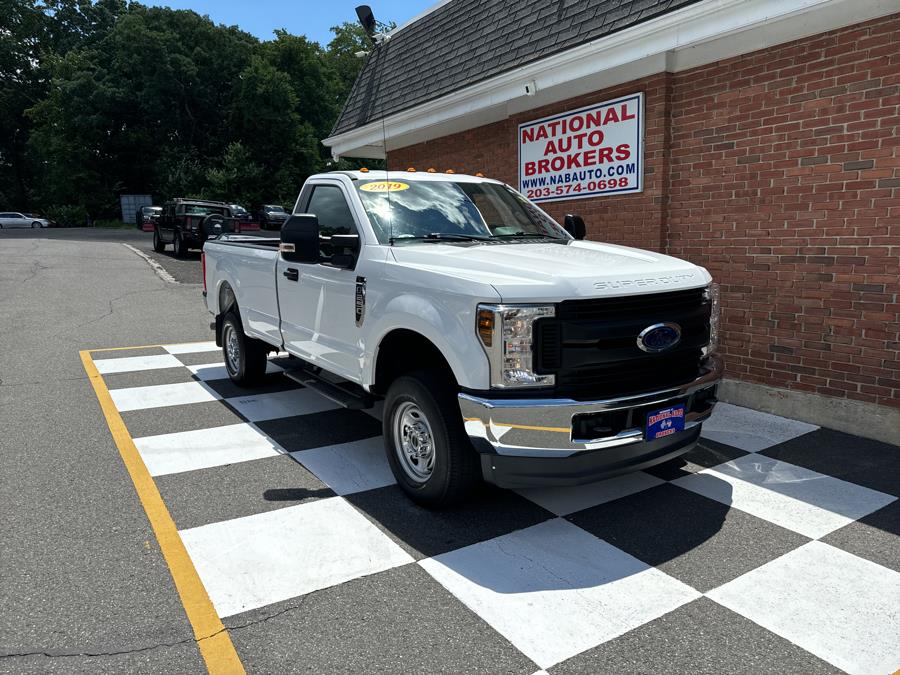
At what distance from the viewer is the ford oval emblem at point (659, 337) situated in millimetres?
3639

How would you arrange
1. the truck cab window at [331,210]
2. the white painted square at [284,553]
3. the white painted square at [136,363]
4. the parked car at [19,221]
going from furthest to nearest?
the parked car at [19,221], the white painted square at [136,363], the truck cab window at [331,210], the white painted square at [284,553]

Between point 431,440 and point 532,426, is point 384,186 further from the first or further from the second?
point 532,426

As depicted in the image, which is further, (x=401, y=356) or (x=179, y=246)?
(x=179, y=246)

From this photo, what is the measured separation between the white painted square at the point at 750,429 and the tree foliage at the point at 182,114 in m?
40.0

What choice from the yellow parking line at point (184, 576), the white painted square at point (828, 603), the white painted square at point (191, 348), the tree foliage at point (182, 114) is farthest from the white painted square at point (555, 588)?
the tree foliage at point (182, 114)

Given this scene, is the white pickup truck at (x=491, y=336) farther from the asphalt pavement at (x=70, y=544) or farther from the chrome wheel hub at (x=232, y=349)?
the chrome wheel hub at (x=232, y=349)

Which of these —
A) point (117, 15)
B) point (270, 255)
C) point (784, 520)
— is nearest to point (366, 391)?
point (270, 255)

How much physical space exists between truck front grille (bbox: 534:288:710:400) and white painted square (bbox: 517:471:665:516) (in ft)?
2.63

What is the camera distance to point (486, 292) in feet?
11.3

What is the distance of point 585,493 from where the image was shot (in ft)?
14.3

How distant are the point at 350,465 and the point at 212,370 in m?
3.82

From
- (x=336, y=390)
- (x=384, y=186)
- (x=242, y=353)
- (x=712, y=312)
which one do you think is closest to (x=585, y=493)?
(x=712, y=312)

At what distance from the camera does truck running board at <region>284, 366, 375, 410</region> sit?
459cm

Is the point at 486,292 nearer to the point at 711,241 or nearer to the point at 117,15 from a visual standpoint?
the point at 711,241
